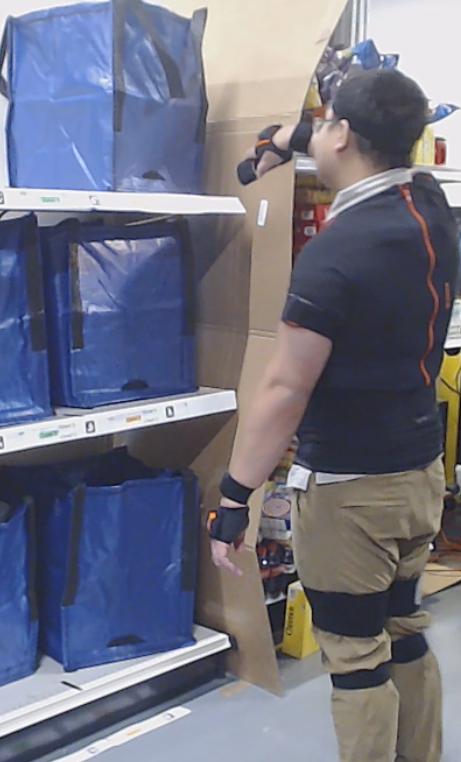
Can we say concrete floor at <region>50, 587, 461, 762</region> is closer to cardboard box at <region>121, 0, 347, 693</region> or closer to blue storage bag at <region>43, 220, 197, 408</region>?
cardboard box at <region>121, 0, 347, 693</region>

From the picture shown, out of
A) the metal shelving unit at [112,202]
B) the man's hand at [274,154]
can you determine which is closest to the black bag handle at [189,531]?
the metal shelving unit at [112,202]

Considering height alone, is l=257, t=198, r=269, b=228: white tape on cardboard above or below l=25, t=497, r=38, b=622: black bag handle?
above

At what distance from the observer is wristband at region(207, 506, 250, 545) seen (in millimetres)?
1924

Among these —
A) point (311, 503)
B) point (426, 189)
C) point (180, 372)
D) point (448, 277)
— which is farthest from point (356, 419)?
point (180, 372)

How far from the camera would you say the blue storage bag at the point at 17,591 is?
229cm

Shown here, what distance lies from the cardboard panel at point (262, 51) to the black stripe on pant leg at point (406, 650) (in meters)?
1.38

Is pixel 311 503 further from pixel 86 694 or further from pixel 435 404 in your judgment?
pixel 86 694

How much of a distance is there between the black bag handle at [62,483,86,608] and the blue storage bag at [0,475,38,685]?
0.09 meters

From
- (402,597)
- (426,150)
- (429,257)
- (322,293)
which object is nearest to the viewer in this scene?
(322,293)

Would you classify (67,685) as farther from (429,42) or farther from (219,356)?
(429,42)

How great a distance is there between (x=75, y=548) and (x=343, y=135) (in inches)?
48.6

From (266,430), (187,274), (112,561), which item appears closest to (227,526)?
(266,430)

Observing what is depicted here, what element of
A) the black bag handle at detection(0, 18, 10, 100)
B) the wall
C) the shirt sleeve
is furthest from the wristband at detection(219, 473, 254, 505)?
the wall

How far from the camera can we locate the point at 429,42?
4633 mm
